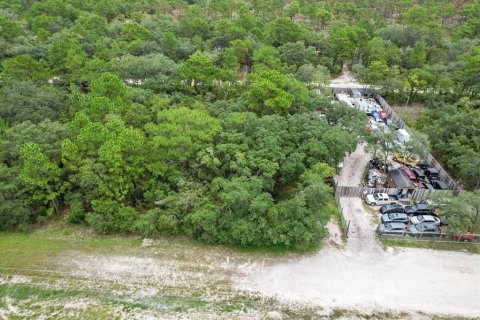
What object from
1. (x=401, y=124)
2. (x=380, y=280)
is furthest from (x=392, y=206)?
(x=401, y=124)

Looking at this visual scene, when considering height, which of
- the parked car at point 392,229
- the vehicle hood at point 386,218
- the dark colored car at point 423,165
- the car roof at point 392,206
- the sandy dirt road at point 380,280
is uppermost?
the dark colored car at point 423,165

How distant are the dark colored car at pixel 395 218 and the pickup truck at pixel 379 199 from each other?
179 centimetres

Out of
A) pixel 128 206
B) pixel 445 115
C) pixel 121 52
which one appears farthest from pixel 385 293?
pixel 121 52

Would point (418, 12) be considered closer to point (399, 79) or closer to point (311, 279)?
point (399, 79)

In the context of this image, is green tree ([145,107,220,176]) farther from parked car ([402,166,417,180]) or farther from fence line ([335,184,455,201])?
parked car ([402,166,417,180])

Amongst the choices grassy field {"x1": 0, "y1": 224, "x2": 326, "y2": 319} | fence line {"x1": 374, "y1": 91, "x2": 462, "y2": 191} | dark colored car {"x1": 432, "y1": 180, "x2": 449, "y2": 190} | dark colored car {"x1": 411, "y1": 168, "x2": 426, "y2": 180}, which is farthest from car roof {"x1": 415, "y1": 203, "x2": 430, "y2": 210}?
grassy field {"x1": 0, "y1": 224, "x2": 326, "y2": 319}

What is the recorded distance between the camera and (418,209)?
26.5 m

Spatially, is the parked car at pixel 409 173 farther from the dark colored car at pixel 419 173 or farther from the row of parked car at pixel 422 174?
the dark colored car at pixel 419 173

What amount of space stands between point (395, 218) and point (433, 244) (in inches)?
115

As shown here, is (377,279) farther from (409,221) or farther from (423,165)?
(423,165)

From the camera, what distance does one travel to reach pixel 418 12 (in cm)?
5875

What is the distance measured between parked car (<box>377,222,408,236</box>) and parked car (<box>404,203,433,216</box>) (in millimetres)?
1863

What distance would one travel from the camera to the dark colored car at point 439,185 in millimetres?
28922

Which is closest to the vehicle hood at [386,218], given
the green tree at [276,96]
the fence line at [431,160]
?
the fence line at [431,160]
